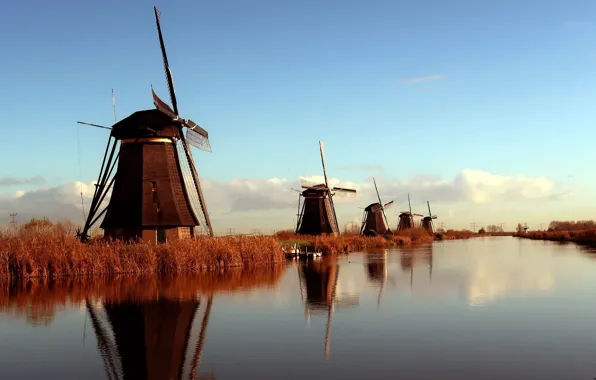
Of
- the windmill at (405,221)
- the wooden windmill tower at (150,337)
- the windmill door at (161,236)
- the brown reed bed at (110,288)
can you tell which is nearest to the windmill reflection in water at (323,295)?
the brown reed bed at (110,288)

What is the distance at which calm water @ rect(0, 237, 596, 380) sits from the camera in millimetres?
8609

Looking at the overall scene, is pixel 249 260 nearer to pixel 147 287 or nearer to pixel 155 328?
pixel 147 287

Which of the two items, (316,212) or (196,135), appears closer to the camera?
(196,135)

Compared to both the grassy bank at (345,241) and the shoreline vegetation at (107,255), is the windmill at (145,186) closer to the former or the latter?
the shoreline vegetation at (107,255)

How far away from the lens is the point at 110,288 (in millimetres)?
17953

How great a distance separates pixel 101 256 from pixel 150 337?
1145 centimetres

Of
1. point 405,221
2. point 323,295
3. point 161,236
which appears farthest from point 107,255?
point 405,221

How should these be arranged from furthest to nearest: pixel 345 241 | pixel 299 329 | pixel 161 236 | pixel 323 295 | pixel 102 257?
pixel 345 241 → pixel 161 236 → pixel 102 257 → pixel 323 295 → pixel 299 329

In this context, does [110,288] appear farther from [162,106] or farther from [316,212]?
[316,212]

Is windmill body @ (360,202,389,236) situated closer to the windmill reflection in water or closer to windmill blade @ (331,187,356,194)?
windmill blade @ (331,187,356,194)

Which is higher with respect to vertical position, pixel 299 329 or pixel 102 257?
pixel 102 257

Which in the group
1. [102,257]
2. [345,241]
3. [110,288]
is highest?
[102,257]

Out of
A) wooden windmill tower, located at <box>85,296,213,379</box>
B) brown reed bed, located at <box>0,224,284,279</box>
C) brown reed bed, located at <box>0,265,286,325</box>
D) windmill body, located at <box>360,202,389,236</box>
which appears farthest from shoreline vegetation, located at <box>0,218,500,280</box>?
windmill body, located at <box>360,202,389,236</box>

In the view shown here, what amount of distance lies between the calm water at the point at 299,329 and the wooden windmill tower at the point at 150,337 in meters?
0.03
